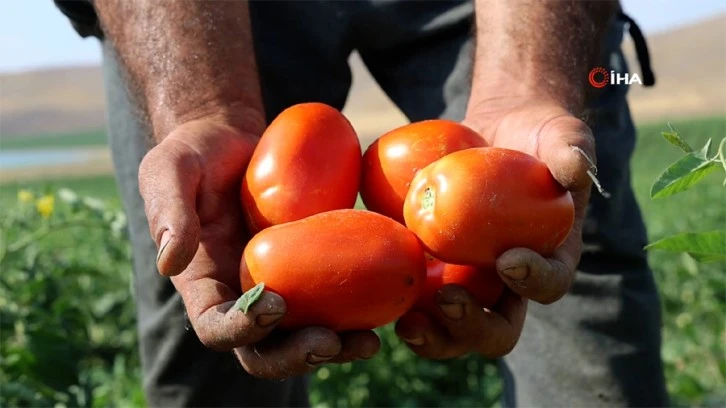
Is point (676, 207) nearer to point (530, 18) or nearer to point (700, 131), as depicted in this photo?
point (530, 18)

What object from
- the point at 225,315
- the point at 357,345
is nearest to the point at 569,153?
the point at 357,345

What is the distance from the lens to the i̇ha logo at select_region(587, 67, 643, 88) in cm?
198

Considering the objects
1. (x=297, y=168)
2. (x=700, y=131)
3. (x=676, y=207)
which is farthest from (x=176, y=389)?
(x=700, y=131)

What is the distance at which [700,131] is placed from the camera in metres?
24.0

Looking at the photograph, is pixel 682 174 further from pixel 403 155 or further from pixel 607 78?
pixel 607 78

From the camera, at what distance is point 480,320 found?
52.9 inches

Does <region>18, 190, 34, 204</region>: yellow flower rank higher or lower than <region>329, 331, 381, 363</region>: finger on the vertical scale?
lower

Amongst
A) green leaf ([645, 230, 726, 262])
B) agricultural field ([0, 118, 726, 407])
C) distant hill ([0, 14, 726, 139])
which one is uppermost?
green leaf ([645, 230, 726, 262])

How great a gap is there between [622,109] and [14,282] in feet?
6.27

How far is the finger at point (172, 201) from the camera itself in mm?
1261

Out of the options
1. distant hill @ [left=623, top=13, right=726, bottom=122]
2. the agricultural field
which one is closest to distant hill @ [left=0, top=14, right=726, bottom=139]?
distant hill @ [left=623, top=13, right=726, bottom=122]

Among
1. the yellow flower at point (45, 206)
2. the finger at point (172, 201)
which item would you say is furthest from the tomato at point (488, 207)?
the yellow flower at point (45, 206)

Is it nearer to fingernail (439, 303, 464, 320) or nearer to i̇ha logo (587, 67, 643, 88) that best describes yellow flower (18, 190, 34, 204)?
i̇ha logo (587, 67, 643, 88)

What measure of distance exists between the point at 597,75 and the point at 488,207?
890 mm
